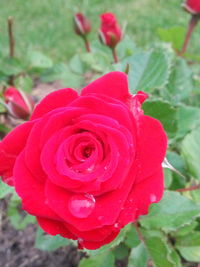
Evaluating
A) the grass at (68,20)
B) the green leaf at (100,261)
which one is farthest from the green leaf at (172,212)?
the grass at (68,20)

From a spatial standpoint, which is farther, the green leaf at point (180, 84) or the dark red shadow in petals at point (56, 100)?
the green leaf at point (180, 84)

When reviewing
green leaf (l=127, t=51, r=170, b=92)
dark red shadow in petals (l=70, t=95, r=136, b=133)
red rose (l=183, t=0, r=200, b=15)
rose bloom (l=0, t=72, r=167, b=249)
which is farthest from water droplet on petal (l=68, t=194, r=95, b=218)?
red rose (l=183, t=0, r=200, b=15)

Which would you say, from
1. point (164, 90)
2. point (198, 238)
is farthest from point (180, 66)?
point (198, 238)

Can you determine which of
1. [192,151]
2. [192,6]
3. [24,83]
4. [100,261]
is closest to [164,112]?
[192,151]

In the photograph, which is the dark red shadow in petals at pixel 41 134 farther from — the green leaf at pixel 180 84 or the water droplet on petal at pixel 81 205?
the green leaf at pixel 180 84

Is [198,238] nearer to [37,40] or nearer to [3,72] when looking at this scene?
[3,72]

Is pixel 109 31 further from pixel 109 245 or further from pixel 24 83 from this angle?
pixel 109 245
